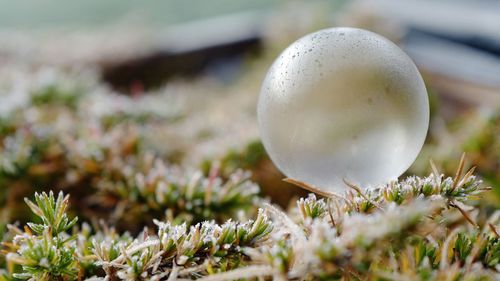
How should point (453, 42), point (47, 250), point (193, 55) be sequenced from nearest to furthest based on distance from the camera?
point (47, 250)
point (453, 42)
point (193, 55)

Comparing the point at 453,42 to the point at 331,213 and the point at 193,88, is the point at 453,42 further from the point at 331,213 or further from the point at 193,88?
the point at 331,213

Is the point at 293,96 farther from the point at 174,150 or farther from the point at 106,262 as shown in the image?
the point at 174,150

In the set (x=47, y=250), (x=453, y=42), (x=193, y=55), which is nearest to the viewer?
(x=47, y=250)

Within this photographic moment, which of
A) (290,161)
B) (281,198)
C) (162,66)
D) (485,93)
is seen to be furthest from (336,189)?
(162,66)

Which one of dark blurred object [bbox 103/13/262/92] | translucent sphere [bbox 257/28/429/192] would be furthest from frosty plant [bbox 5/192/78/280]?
dark blurred object [bbox 103/13/262/92]

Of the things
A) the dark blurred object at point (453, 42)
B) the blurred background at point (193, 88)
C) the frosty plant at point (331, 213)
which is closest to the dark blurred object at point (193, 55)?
the blurred background at point (193, 88)

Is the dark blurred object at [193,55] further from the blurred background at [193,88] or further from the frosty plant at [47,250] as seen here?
the frosty plant at [47,250]

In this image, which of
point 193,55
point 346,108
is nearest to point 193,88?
point 193,55
